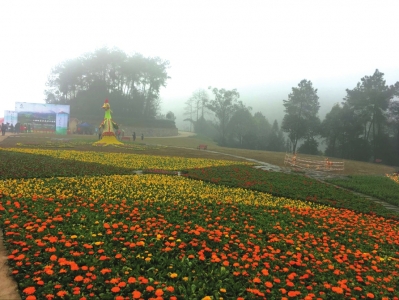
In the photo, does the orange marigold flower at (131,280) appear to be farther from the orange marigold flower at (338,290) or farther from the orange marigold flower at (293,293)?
the orange marigold flower at (338,290)

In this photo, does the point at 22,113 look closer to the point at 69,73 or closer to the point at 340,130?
the point at 69,73

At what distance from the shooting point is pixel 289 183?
1337 centimetres

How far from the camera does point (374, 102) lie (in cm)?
4384

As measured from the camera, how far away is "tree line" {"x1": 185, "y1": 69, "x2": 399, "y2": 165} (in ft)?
144

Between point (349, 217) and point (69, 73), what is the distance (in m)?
68.6

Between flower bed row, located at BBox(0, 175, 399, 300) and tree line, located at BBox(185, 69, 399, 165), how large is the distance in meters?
41.4

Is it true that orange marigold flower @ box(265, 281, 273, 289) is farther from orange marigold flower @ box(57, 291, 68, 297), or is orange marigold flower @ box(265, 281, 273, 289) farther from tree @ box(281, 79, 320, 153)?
tree @ box(281, 79, 320, 153)

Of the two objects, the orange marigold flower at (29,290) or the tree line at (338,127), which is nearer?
the orange marigold flower at (29,290)

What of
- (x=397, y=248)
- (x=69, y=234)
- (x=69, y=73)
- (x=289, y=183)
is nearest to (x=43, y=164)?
(x=69, y=234)

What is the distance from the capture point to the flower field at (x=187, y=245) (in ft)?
13.1

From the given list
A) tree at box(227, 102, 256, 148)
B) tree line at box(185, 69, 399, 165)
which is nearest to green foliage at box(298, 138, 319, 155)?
tree line at box(185, 69, 399, 165)

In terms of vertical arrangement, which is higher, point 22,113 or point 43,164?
point 22,113

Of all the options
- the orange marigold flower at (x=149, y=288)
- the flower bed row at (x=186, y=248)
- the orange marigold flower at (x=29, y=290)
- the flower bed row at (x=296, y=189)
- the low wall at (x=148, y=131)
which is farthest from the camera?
the low wall at (x=148, y=131)

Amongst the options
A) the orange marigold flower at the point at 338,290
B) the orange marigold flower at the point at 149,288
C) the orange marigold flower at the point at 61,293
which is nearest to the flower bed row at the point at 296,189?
the orange marigold flower at the point at 338,290
